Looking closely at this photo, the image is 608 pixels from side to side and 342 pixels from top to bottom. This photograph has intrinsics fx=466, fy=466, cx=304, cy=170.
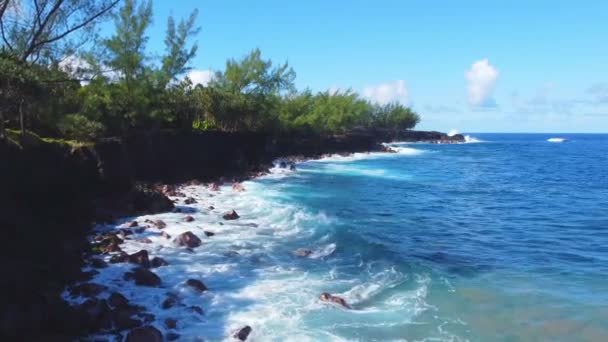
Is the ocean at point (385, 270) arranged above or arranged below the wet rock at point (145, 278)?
below

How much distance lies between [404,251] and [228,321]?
8585 millimetres

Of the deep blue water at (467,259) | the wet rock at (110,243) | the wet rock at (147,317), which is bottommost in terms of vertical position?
the deep blue water at (467,259)

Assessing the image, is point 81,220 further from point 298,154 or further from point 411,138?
point 411,138

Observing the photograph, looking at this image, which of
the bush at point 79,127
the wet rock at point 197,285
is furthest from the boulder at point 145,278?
the bush at point 79,127

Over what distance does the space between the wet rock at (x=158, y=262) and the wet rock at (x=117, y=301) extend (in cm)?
300

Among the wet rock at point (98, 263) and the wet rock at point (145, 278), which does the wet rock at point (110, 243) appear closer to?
the wet rock at point (98, 263)

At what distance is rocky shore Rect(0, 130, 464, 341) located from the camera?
9805 millimetres

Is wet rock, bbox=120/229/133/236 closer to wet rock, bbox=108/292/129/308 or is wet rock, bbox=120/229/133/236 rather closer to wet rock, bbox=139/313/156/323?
wet rock, bbox=108/292/129/308

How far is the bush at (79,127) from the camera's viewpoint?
23969 millimetres

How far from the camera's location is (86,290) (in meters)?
11.9

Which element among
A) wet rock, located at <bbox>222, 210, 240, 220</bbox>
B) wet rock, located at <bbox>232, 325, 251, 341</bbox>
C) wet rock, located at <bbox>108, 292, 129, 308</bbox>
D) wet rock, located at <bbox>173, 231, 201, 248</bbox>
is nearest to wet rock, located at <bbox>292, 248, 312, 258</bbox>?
wet rock, located at <bbox>173, 231, 201, 248</bbox>

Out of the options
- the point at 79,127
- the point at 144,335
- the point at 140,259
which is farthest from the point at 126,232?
the point at 144,335

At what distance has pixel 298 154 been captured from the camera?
6900 cm

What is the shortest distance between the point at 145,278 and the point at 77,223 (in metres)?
7.22
